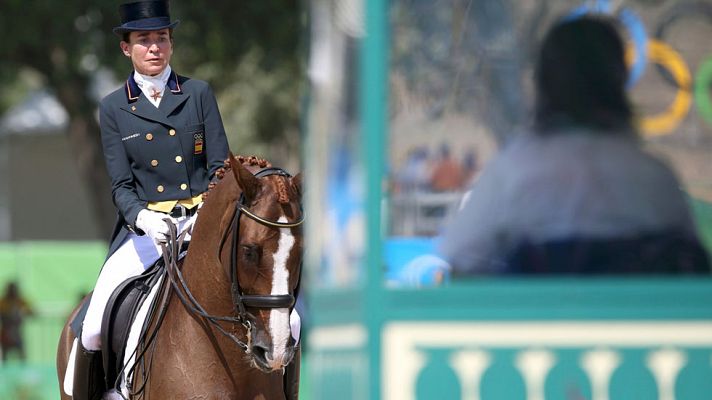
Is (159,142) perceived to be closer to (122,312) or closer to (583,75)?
(122,312)

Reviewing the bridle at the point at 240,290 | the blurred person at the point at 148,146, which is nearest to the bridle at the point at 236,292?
the bridle at the point at 240,290

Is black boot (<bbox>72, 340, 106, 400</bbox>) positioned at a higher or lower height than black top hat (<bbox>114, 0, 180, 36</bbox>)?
lower

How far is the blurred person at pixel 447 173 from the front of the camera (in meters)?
3.67

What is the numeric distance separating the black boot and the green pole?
2943 mm

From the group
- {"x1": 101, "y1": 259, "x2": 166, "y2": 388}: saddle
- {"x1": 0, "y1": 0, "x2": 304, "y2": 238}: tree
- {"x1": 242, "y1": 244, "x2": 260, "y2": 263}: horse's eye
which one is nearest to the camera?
{"x1": 242, "y1": 244, "x2": 260, "y2": 263}: horse's eye

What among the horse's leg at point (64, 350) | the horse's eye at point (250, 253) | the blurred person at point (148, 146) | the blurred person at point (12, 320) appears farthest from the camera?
the blurred person at point (12, 320)

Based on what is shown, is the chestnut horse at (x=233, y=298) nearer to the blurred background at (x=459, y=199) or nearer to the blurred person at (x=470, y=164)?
the blurred background at (x=459, y=199)

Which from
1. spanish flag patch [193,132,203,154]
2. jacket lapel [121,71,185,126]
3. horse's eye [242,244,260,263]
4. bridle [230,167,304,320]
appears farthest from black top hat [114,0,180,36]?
horse's eye [242,244,260,263]

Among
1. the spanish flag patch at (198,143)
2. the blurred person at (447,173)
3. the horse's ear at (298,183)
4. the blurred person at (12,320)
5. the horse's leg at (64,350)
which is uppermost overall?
the blurred person at (447,173)

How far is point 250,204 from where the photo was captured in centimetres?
556

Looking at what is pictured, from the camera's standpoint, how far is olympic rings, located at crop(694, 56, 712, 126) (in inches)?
143

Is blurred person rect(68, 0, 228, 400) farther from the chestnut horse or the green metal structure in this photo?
the green metal structure

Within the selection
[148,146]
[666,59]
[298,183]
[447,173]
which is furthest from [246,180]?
[666,59]

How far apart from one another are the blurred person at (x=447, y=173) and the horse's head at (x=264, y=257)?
1.82 metres
